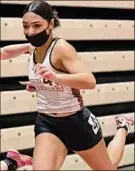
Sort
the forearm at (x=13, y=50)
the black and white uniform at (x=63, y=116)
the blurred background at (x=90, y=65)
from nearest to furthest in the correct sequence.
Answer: the black and white uniform at (x=63, y=116) < the forearm at (x=13, y=50) < the blurred background at (x=90, y=65)

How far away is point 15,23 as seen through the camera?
13.3ft

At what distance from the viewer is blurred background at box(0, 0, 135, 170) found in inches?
160

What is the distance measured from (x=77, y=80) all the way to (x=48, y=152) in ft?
1.51

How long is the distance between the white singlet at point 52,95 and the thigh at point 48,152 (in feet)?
0.54

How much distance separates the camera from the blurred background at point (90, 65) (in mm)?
4070

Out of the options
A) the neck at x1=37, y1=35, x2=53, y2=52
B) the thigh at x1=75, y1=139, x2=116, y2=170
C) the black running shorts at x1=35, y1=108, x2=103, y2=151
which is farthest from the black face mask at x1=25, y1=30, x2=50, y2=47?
the thigh at x1=75, y1=139, x2=116, y2=170

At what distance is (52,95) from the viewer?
2.59m

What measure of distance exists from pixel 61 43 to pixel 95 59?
6.90 feet

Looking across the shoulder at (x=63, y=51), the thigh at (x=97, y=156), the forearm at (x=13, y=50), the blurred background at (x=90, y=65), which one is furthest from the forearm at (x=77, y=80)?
the blurred background at (x=90, y=65)

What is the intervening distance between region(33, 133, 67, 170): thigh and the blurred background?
5.03 feet

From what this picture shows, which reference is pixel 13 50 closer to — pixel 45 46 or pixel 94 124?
pixel 45 46

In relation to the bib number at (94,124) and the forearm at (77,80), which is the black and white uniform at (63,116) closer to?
the bib number at (94,124)

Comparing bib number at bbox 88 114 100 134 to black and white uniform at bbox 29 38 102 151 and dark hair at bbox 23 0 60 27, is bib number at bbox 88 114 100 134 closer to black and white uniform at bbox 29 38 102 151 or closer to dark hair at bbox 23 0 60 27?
black and white uniform at bbox 29 38 102 151

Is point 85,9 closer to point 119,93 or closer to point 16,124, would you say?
point 119,93
